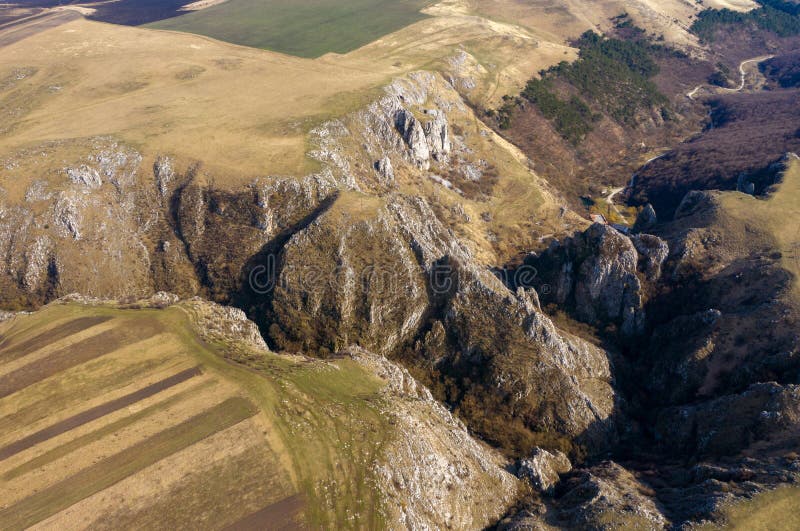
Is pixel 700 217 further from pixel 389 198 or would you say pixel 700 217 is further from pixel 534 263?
pixel 389 198

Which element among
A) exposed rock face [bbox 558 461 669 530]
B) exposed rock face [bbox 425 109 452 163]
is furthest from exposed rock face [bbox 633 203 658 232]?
exposed rock face [bbox 558 461 669 530]

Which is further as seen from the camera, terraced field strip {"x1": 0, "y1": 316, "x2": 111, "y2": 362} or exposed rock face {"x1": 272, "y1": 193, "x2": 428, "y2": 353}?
exposed rock face {"x1": 272, "y1": 193, "x2": 428, "y2": 353}

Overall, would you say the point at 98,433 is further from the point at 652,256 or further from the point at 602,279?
the point at 652,256

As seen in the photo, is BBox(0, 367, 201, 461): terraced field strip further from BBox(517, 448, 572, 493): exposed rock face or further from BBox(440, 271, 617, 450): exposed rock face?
BBox(517, 448, 572, 493): exposed rock face

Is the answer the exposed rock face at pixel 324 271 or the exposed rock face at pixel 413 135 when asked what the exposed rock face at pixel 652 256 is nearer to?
the exposed rock face at pixel 324 271

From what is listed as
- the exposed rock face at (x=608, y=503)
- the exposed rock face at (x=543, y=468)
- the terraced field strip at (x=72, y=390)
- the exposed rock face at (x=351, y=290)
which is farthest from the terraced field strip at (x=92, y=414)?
the exposed rock face at (x=608, y=503)

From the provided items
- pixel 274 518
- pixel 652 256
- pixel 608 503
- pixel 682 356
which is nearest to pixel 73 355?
pixel 274 518
